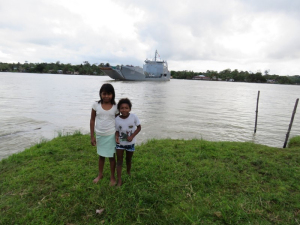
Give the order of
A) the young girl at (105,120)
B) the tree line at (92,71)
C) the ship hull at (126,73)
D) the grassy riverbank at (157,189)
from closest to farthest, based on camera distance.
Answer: the grassy riverbank at (157,189), the young girl at (105,120), the ship hull at (126,73), the tree line at (92,71)

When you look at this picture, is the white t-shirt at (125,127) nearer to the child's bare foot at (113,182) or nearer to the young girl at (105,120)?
the young girl at (105,120)

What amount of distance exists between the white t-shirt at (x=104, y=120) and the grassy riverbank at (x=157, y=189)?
86 centimetres

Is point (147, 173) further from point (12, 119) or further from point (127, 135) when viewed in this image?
point (12, 119)

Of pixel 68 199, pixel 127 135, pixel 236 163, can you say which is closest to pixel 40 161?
pixel 68 199

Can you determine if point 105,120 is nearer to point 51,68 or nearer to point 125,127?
point 125,127

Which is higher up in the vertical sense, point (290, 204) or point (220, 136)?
point (290, 204)

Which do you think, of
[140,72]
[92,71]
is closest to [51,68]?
[92,71]

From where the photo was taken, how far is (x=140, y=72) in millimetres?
59625

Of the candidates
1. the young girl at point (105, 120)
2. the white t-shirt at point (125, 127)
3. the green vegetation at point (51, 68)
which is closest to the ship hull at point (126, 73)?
the young girl at point (105, 120)

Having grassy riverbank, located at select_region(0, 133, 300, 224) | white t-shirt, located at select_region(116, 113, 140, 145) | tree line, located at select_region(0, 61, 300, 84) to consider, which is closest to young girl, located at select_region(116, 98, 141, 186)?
white t-shirt, located at select_region(116, 113, 140, 145)

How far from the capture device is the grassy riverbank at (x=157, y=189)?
2.53 metres

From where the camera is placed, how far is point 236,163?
14.1 ft

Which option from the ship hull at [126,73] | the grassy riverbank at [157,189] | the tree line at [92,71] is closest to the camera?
the grassy riverbank at [157,189]

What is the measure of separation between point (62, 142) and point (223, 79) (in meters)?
143
